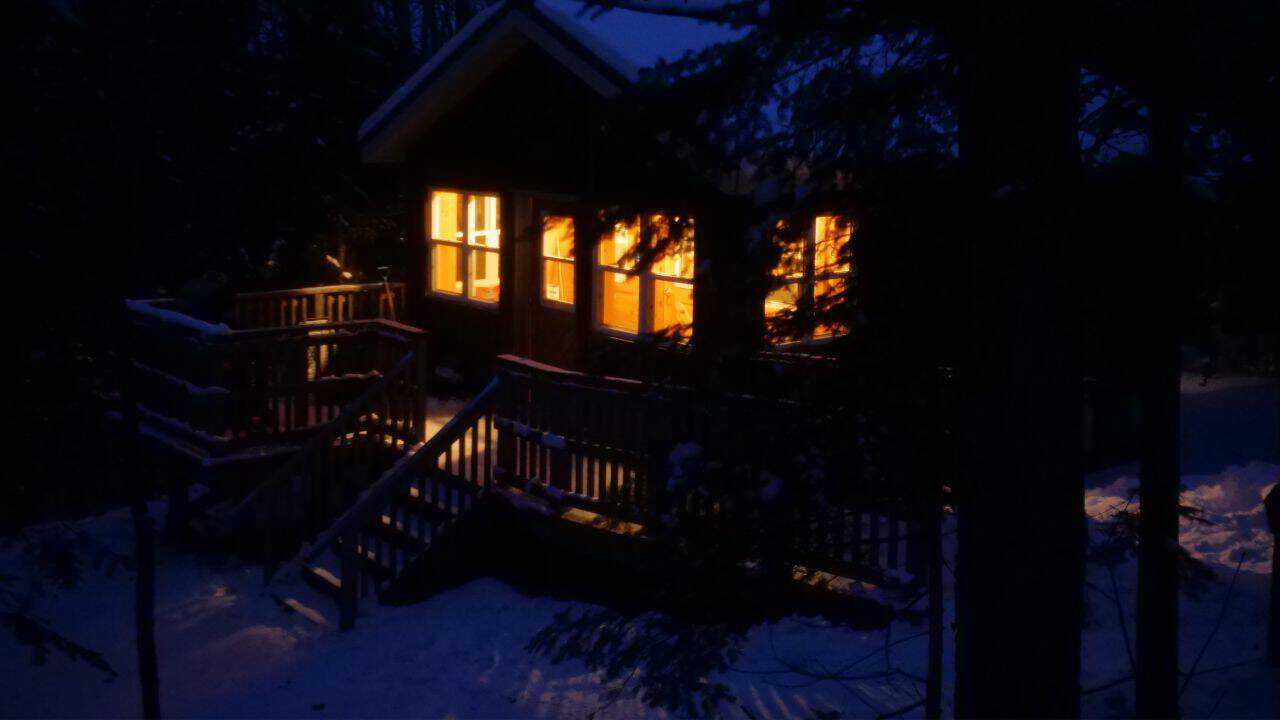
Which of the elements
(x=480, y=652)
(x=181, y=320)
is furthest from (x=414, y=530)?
(x=181, y=320)

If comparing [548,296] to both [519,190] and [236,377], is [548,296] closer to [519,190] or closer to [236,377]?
[519,190]

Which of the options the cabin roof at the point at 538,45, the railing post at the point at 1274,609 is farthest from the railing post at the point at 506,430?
the railing post at the point at 1274,609

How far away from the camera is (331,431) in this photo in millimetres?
10758

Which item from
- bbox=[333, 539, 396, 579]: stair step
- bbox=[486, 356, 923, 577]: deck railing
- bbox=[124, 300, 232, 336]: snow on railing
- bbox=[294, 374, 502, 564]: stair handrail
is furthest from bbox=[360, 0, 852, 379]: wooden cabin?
bbox=[486, 356, 923, 577]: deck railing

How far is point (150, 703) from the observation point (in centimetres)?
643

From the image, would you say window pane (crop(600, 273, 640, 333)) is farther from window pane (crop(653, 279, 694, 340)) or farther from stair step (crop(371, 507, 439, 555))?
stair step (crop(371, 507, 439, 555))

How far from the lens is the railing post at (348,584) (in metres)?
8.97

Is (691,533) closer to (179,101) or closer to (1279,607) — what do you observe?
(1279,607)

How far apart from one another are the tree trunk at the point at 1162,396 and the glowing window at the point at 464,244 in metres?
10.9

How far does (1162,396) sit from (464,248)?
11.7 metres

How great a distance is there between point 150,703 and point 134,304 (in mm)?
7527

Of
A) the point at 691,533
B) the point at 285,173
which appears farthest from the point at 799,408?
the point at 285,173

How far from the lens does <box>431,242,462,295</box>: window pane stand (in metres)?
15.7

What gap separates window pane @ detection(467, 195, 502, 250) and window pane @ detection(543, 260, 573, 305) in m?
1.62
